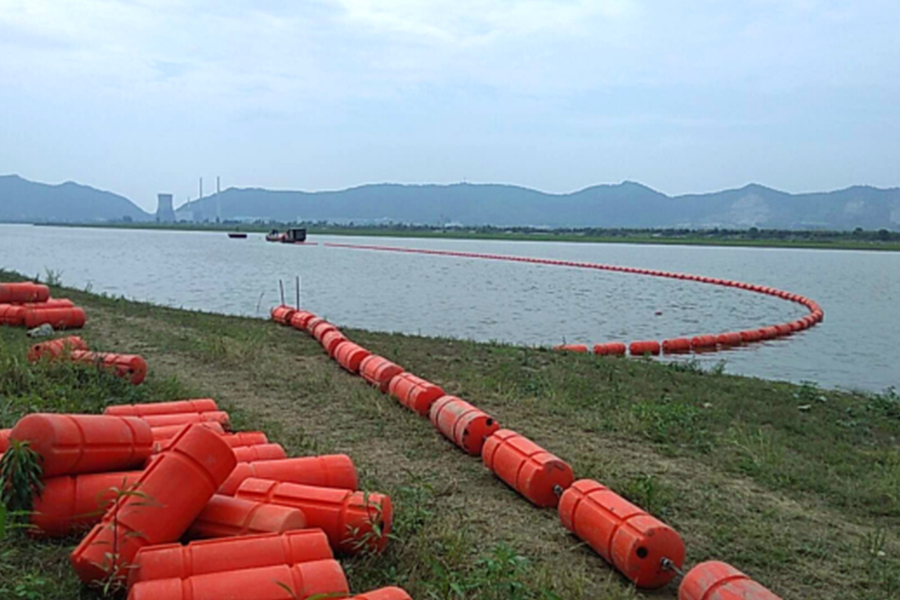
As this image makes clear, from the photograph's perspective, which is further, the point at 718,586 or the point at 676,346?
the point at 676,346

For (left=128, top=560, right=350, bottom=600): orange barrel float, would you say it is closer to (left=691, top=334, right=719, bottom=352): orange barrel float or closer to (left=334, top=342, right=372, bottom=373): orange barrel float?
(left=334, top=342, right=372, bottom=373): orange barrel float

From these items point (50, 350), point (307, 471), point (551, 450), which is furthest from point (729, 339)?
point (307, 471)

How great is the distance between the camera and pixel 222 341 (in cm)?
1271

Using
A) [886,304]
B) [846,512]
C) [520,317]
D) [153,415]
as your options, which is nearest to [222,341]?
[153,415]

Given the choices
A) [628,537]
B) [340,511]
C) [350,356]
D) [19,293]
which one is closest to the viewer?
[340,511]

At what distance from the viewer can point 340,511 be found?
16.4 ft

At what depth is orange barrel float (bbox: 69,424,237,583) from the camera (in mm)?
Result: 4242

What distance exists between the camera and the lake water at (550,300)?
70.9 ft

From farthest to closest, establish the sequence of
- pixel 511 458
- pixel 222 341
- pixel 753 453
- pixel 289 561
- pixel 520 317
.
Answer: pixel 520 317, pixel 222 341, pixel 753 453, pixel 511 458, pixel 289 561

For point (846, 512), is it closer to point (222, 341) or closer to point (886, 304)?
point (222, 341)

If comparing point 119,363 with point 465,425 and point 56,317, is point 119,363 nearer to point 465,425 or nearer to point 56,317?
point 465,425

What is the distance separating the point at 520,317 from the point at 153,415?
1993cm

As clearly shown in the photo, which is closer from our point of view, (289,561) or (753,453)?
(289,561)

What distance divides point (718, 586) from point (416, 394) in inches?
194
